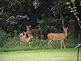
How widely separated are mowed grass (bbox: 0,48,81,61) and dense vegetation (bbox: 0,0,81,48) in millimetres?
139

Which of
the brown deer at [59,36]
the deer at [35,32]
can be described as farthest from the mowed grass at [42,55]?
the deer at [35,32]

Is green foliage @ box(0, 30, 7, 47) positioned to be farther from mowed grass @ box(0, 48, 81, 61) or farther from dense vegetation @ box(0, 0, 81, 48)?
mowed grass @ box(0, 48, 81, 61)

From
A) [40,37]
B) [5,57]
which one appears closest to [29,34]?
[40,37]

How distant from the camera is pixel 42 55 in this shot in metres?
3.94

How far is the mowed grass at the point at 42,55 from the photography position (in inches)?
154

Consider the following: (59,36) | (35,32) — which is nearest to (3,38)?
(35,32)

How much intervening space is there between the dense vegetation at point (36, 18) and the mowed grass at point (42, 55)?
139 millimetres

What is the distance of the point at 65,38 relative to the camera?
412cm

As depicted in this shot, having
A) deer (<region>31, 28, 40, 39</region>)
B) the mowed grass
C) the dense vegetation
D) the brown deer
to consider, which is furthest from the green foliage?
the brown deer

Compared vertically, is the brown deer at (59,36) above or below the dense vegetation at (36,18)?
below

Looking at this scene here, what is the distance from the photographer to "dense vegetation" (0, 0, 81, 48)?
4.11 m

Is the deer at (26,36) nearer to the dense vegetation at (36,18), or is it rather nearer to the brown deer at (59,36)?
the dense vegetation at (36,18)

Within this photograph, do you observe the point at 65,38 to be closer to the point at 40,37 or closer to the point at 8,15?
the point at 40,37

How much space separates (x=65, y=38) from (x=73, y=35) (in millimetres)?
122
